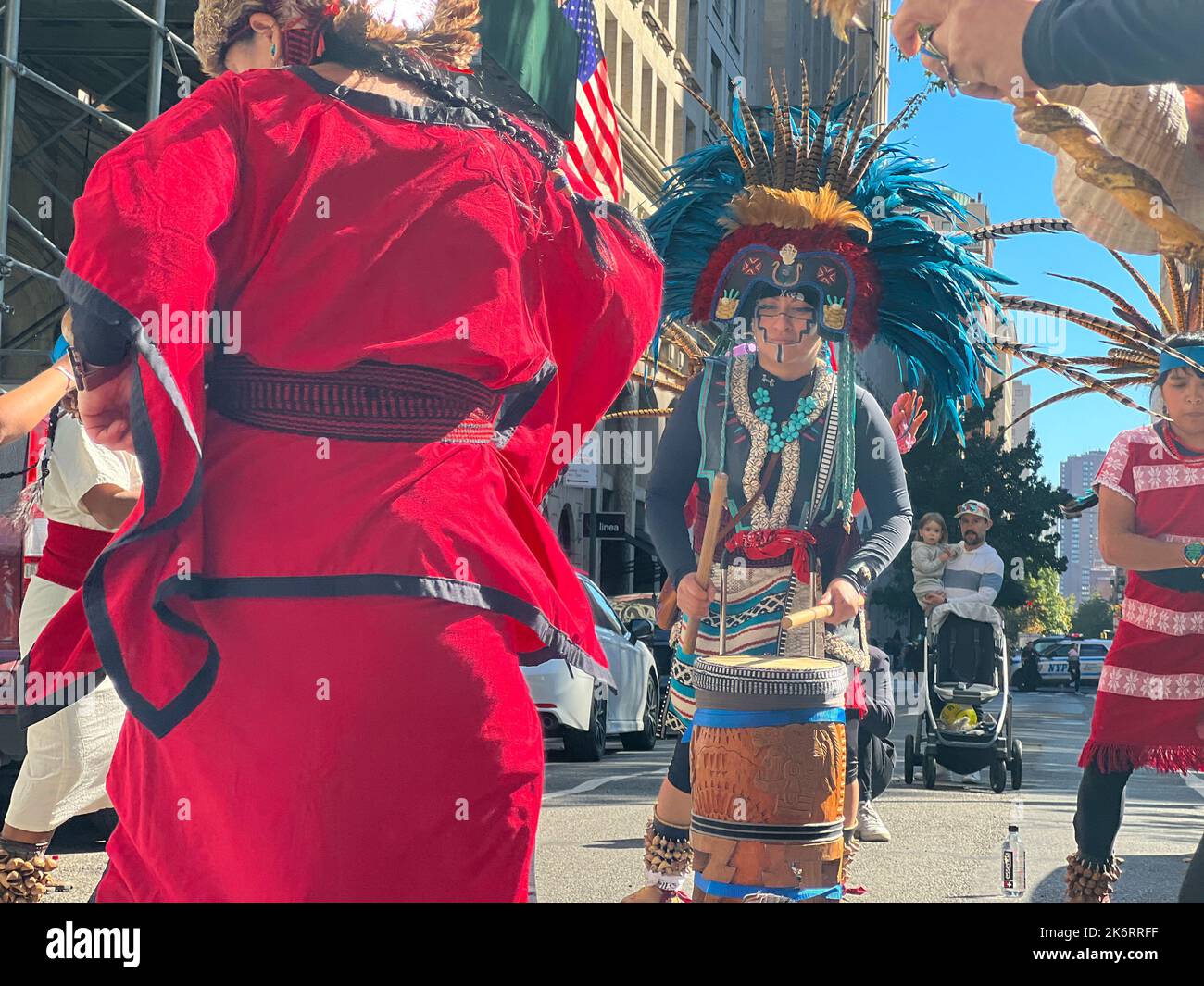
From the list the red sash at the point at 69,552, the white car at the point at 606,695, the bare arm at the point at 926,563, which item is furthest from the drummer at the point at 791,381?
the bare arm at the point at 926,563

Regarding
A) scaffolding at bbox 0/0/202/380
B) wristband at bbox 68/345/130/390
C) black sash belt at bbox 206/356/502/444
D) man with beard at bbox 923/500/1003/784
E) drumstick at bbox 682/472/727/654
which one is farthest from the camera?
scaffolding at bbox 0/0/202/380

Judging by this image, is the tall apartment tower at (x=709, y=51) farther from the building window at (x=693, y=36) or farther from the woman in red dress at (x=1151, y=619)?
the woman in red dress at (x=1151, y=619)

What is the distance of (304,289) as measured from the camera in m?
2.48

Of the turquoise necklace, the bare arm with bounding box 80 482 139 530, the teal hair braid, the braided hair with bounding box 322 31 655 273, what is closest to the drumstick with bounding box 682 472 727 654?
the turquoise necklace

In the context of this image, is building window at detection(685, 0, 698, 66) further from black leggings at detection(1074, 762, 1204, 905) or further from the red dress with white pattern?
black leggings at detection(1074, 762, 1204, 905)

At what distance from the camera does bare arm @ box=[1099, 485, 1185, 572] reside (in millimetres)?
5008

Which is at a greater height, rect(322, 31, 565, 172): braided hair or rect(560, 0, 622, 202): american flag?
rect(560, 0, 622, 202): american flag

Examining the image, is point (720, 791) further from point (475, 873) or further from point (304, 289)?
point (304, 289)

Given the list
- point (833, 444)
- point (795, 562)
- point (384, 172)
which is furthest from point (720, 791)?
point (384, 172)

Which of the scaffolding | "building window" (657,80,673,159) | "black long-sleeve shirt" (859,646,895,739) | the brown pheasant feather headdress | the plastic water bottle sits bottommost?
the plastic water bottle

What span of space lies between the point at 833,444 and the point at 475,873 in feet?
8.77

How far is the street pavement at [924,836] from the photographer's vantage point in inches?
230

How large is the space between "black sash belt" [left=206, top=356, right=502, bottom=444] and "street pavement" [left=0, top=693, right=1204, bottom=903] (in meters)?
3.13

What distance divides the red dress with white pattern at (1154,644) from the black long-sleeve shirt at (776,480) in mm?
698
